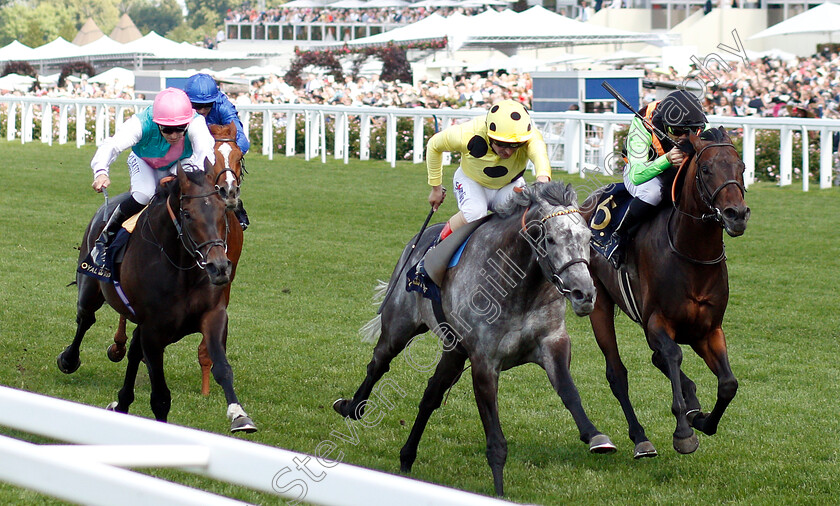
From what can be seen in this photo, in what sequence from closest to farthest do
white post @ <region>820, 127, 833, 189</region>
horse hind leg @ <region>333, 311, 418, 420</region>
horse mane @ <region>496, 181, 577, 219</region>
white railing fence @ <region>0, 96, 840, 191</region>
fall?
horse mane @ <region>496, 181, 577, 219</region>
horse hind leg @ <region>333, 311, 418, 420</region>
white post @ <region>820, 127, 833, 189</region>
white railing fence @ <region>0, 96, 840, 191</region>

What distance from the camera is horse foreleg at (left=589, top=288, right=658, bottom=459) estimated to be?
512 centimetres

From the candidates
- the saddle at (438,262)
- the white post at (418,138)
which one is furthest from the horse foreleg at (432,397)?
the white post at (418,138)

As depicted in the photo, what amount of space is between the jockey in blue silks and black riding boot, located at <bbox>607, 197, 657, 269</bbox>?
7.47ft

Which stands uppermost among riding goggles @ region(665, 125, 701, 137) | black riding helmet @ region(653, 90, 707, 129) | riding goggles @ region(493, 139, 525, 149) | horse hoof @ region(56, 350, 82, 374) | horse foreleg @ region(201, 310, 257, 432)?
black riding helmet @ region(653, 90, 707, 129)

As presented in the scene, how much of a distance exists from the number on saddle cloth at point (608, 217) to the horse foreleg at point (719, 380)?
2.66ft

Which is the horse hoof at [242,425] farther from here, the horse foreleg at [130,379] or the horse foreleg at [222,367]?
the horse foreleg at [130,379]

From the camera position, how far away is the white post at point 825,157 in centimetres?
1423

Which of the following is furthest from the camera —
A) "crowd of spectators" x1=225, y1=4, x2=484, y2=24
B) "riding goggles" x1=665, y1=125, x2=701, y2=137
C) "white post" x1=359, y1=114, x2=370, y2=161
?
"crowd of spectators" x1=225, y1=4, x2=484, y2=24

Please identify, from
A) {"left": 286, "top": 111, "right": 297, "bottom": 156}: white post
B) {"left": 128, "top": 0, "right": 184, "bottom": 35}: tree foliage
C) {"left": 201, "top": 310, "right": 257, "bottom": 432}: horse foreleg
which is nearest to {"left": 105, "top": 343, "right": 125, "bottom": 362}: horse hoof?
{"left": 201, "top": 310, "right": 257, "bottom": 432}: horse foreleg

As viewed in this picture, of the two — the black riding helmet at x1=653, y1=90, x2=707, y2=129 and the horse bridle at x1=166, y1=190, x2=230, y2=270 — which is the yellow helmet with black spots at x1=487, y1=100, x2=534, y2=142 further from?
the horse bridle at x1=166, y1=190, x2=230, y2=270

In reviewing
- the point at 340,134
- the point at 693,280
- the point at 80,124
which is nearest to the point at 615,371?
the point at 693,280

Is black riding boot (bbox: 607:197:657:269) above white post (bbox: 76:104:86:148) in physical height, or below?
below

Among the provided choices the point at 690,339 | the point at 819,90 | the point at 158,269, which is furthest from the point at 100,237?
the point at 819,90

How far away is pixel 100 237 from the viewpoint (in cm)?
589
